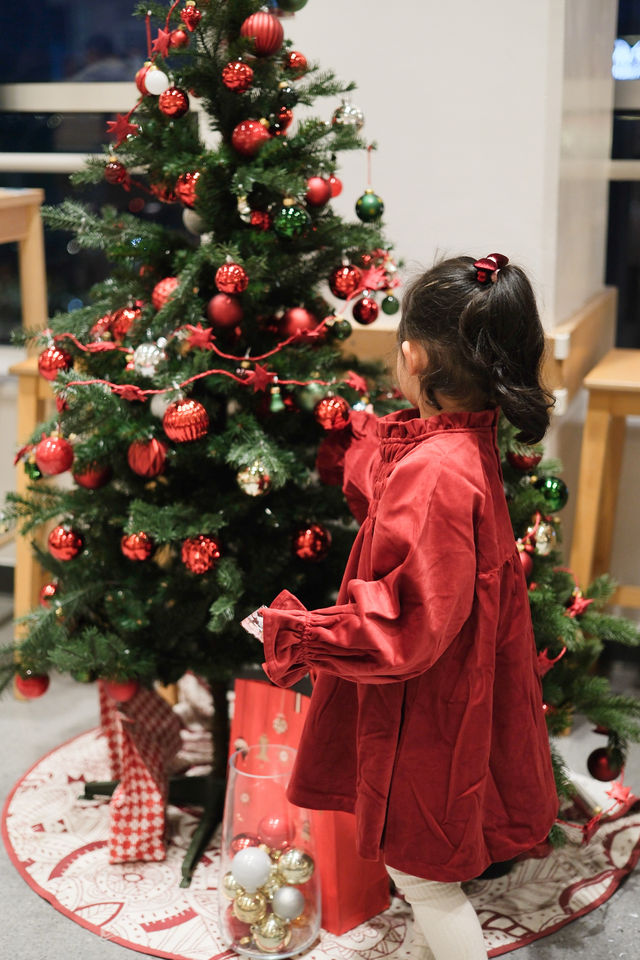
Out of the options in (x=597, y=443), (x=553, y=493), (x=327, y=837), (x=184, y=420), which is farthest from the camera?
(x=597, y=443)

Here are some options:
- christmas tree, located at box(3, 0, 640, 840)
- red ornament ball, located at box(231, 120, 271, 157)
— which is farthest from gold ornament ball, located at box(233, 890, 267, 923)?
red ornament ball, located at box(231, 120, 271, 157)

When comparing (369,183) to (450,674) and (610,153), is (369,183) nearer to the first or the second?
(610,153)

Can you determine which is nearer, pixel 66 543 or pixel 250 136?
pixel 250 136

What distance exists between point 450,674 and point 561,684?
0.51 metres

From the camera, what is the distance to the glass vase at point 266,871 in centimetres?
143

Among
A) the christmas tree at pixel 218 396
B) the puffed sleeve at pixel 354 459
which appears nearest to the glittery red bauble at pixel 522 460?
the christmas tree at pixel 218 396

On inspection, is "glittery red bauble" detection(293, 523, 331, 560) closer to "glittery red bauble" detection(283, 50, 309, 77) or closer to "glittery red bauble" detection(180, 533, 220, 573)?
"glittery red bauble" detection(180, 533, 220, 573)

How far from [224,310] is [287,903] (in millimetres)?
832

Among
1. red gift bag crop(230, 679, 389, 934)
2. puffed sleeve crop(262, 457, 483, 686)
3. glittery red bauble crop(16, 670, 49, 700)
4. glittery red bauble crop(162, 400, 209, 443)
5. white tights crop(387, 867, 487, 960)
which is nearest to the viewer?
puffed sleeve crop(262, 457, 483, 686)

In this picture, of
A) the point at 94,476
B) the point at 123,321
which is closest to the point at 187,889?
the point at 94,476

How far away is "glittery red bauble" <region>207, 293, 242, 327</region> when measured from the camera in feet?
4.76

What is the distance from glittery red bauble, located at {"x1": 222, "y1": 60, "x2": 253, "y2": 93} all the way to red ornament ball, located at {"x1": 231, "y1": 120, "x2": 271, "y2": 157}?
0.05m

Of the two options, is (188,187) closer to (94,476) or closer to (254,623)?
(94,476)

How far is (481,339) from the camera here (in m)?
1.14
